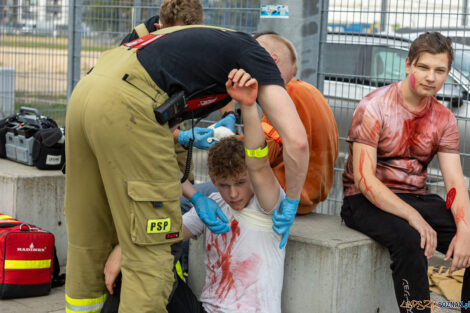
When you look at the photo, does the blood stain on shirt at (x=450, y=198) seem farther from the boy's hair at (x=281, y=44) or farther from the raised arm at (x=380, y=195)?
the boy's hair at (x=281, y=44)

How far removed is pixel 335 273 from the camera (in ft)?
11.1

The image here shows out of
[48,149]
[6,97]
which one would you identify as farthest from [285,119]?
[6,97]

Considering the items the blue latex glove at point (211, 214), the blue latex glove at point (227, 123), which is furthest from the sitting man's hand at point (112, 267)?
the blue latex glove at point (227, 123)

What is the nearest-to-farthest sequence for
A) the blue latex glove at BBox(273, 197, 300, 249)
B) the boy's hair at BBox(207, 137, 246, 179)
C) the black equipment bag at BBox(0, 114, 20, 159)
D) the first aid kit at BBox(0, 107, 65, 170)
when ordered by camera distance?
the blue latex glove at BBox(273, 197, 300, 249) < the boy's hair at BBox(207, 137, 246, 179) < the first aid kit at BBox(0, 107, 65, 170) < the black equipment bag at BBox(0, 114, 20, 159)

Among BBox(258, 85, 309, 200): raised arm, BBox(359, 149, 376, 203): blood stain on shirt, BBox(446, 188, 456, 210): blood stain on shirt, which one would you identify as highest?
BBox(258, 85, 309, 200): raised arm

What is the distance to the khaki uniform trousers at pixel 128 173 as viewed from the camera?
2580mm

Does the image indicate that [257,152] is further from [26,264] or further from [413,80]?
[26,264]

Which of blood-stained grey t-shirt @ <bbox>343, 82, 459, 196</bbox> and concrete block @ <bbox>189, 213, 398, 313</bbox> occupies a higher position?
blood-stained grey t-shirt @ <bbox>343, 82, 459, 196</bbox>

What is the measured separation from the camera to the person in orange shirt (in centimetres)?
372

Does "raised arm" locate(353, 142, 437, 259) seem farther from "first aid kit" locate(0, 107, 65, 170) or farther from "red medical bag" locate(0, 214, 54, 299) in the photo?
"first aid kit" locate(0, 107, 65, 170)

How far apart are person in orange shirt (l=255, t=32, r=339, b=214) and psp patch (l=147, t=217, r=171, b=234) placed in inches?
46.8

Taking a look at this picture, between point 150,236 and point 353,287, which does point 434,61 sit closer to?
point 353,287

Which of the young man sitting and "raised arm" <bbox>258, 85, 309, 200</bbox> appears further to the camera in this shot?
the young man sitting

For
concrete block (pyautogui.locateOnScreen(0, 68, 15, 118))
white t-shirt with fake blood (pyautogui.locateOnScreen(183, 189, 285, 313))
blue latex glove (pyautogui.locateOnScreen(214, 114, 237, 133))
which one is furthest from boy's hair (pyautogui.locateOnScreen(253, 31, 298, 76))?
concrete block (pyautogui.locateOnScreen(0, 68, 15, 118))
